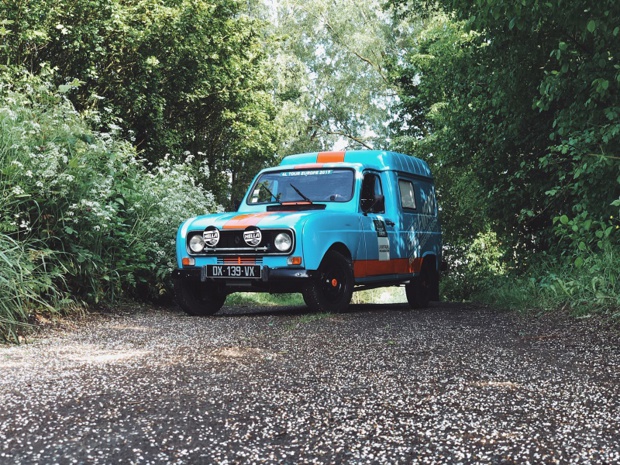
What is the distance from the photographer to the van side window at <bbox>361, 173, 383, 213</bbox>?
966cm

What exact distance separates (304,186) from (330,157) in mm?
978

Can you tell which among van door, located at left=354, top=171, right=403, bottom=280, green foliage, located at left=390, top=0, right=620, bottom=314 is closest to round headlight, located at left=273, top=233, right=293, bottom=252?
van door, located at left=354, top=171, right=403, bottom=280

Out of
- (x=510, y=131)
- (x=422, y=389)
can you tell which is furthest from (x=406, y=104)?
(x=422, y=389)

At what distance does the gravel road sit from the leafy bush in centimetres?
167

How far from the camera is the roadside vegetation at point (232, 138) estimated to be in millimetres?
7477

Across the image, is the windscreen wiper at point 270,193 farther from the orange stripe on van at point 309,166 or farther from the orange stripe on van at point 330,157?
the orange stripe on van at point 330,157

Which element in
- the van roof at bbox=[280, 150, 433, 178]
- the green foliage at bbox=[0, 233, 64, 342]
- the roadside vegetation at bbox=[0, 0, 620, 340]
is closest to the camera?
the green foliage at bbox=[0, 233, 64, 342]

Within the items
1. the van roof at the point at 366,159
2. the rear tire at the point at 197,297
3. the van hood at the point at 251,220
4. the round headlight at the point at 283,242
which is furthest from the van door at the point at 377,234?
the rear tire at the point at 197,297

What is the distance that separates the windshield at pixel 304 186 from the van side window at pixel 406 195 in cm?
125

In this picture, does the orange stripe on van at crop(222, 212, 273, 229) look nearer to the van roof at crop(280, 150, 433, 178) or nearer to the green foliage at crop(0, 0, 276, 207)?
the van roof at crop(280, 150, 433, 178)

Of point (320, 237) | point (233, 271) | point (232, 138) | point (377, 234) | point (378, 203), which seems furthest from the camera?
point (232, 138)

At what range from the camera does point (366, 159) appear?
10.3m

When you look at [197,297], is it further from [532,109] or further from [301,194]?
[532,109]

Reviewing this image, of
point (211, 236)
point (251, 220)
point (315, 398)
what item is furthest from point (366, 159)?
point (315, 398)
